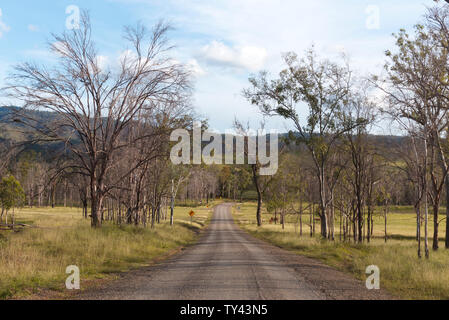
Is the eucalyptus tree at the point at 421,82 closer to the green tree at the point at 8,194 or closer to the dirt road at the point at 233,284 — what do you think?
the dirt road at the point at 233,284

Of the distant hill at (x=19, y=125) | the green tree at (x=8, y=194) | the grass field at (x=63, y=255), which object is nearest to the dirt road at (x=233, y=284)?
the grass field at (x=63, y=255)

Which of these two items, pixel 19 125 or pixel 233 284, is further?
pixel 19 125

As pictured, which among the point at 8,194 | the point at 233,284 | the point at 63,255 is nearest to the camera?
the point at 233,284

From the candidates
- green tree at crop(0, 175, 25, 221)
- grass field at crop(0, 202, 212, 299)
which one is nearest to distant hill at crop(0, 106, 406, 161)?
grass field at crop(0, 202, 212, 299)

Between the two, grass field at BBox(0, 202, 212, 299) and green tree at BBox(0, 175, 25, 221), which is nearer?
grass field at BBox(0, 202, 212, 299)

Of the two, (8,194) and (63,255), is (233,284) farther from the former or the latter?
(8,194)

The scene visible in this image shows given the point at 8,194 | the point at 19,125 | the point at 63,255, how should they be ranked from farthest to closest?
1. the point at 8,194
2. the point at 19,125
3. the point at 63,255

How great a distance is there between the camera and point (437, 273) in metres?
12.6

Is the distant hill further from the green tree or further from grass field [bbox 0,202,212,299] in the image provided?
the green tree

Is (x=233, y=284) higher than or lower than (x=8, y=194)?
lower

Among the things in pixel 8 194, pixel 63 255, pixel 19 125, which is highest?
pixel 19 125

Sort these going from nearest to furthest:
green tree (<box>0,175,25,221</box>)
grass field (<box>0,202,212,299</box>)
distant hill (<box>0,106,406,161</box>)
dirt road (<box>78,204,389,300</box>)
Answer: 1. dirt road (<box>78,204,389,300</box>)
2. grass field (<box>0,202,212,299</box>)
3. distant hill (<box>0,106,406,161</box>)
4. green tree (<box>0,175,25,221</box>)

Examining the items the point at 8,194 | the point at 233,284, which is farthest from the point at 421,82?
the point at 8,194
